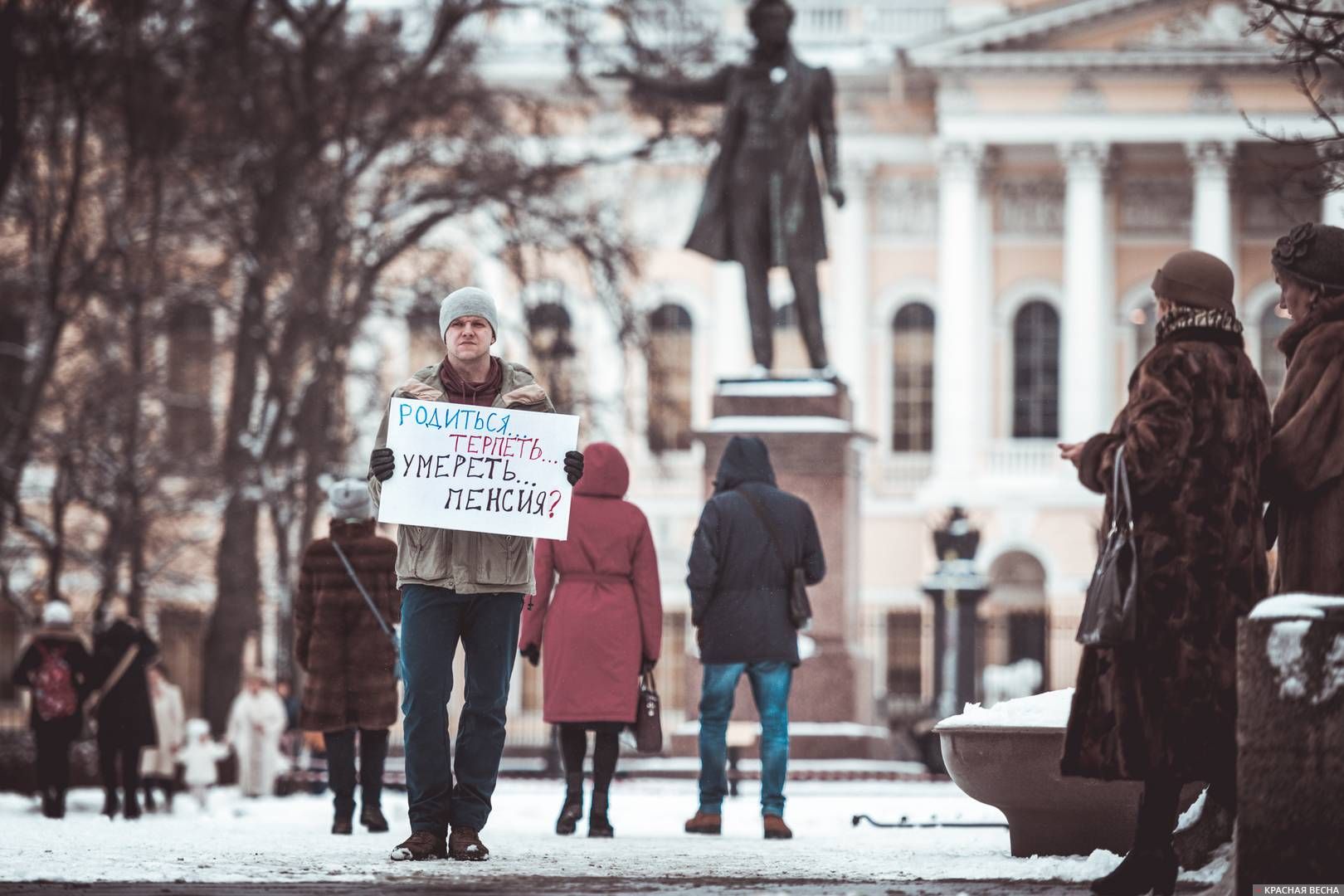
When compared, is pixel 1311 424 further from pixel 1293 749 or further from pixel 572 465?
pixel 572 465

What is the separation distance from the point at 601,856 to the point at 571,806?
2033mm

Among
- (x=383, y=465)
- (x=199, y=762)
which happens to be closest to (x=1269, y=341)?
(x=199, y=762)

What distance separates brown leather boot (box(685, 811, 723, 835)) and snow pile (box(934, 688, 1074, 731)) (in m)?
2.53

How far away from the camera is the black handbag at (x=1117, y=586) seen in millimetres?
7529

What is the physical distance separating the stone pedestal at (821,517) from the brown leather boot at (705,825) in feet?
16.3

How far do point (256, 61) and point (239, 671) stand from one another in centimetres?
587

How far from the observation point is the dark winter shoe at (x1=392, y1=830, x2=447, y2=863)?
8844 mm

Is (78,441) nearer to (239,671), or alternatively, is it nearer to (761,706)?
(239,671)

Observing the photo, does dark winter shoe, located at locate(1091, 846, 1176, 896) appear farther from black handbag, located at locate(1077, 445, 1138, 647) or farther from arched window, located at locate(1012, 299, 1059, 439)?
arched window, located at locate(1012, 299, 1059, 439)

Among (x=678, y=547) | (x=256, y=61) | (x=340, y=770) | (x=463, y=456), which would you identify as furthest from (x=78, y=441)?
(x=678, y=547)

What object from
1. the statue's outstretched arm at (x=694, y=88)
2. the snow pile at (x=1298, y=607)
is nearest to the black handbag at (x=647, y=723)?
the snow pile at (x=1298, y=607)

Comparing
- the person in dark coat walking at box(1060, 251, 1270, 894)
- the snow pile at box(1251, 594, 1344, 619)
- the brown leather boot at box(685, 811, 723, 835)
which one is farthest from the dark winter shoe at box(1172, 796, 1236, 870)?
the brown leather boot at box(685, 811, 723, 835)

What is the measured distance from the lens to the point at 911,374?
2122 inches

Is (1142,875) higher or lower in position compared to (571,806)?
higher
